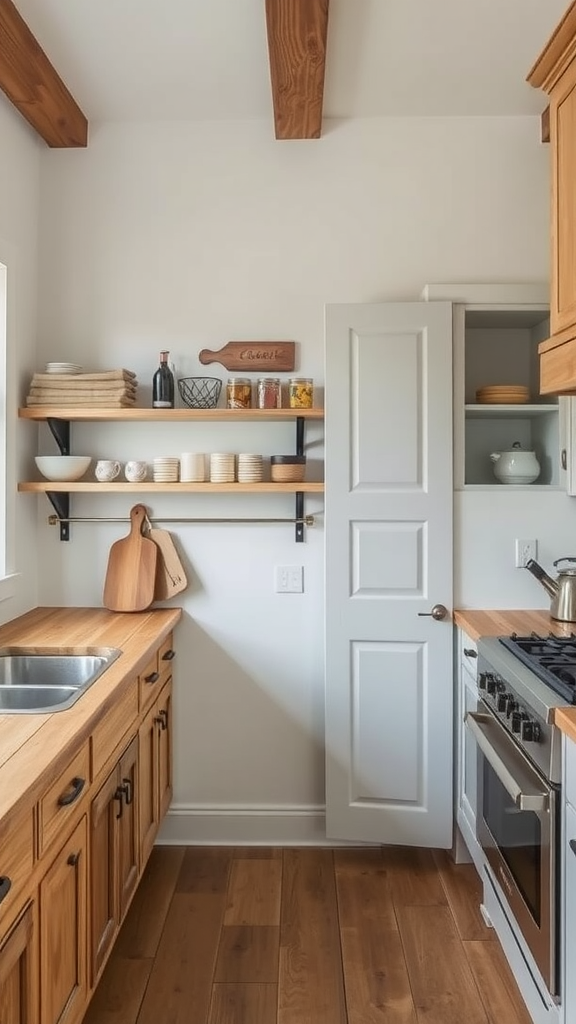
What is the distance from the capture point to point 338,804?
8.37 ft

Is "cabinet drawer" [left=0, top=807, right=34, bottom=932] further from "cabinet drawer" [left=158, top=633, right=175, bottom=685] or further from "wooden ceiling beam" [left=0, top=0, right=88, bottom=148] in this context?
"wooden ceiling beam" [left=0, top=0, right=88, bottom=148]

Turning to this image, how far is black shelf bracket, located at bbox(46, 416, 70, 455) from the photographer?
262 centimetres

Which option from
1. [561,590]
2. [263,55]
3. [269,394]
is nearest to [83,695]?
[269,394]

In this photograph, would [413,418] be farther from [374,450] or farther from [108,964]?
[108,964]

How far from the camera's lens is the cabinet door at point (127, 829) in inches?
76.0

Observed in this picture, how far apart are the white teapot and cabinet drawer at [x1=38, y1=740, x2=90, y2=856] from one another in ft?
5.64

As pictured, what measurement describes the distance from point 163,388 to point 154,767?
4.41 feet

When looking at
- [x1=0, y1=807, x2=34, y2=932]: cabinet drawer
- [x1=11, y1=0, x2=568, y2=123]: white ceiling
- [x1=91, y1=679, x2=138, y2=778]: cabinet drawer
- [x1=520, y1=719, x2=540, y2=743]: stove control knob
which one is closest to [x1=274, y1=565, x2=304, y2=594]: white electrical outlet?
[x1=91, y1=679, x2=138, y2=778]: cabinet drawer

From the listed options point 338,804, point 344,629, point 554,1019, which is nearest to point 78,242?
point 344,629

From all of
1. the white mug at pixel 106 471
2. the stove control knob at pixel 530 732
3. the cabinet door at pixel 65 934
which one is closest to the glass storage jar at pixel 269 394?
the white mug at pixel 106 471

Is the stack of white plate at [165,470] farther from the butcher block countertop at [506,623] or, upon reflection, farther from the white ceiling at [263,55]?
the white ceiling at [263,55]

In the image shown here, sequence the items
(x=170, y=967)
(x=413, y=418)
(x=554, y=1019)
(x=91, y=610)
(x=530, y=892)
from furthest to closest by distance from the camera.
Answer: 1. (x=91, y=610)
2. (x=413, y=418)
3. (x=170, y=967)
4. (x=530, y=892)
5. (x=554, y=1019)

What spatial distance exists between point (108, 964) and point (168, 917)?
26 cm

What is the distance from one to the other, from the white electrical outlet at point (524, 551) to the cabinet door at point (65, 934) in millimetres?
1686
